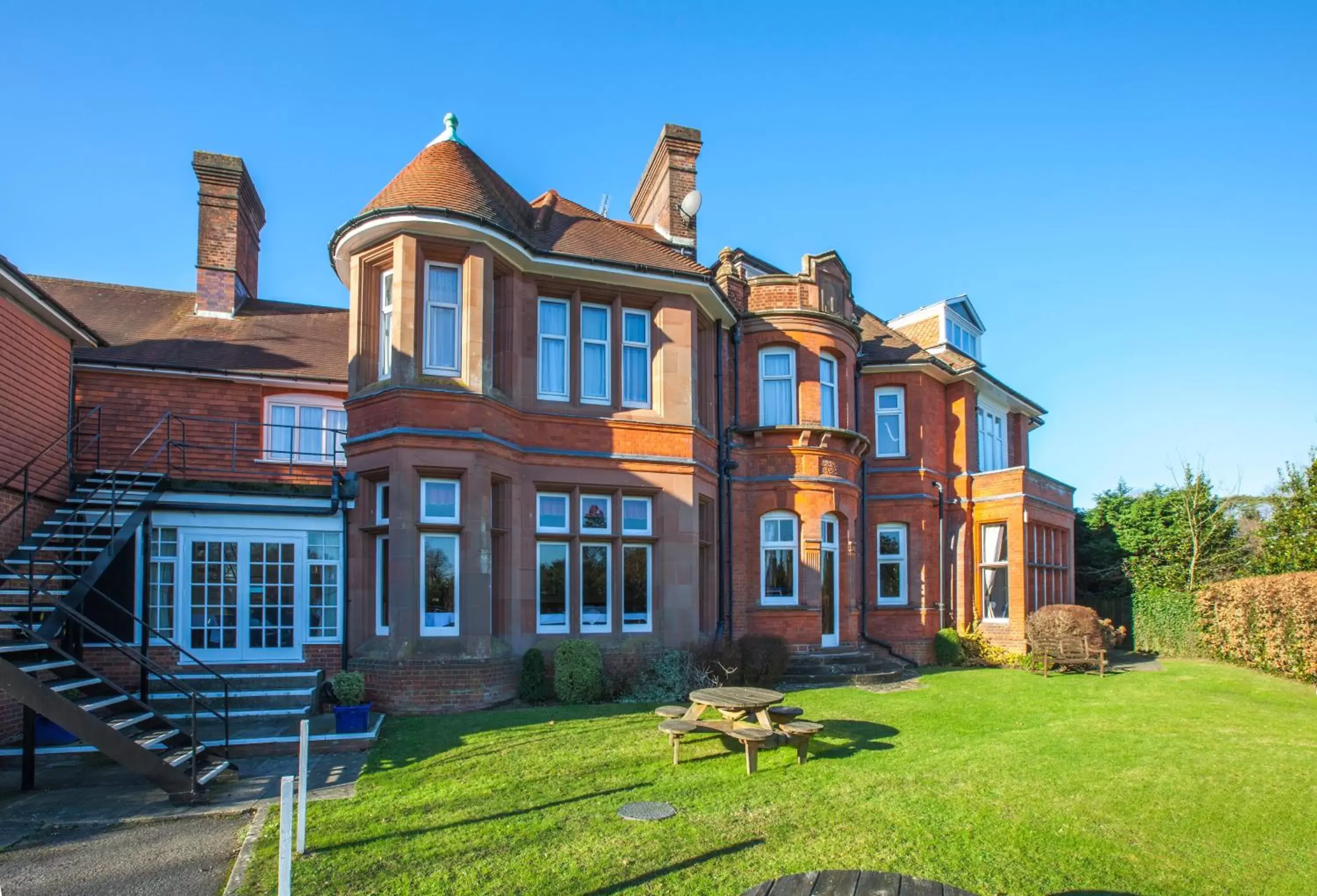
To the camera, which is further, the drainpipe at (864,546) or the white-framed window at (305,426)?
the drainpipe at (864,546)

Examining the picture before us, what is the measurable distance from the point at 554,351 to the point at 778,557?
6.57 meters

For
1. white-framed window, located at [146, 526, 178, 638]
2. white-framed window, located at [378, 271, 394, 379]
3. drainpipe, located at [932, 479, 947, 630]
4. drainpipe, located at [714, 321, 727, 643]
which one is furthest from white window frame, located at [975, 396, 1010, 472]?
white-framed window, located at [146, 526, 178, 638]

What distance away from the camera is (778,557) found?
1855 cm

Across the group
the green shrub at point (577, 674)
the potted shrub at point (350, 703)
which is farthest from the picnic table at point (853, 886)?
the green shrub at point (577, 674)

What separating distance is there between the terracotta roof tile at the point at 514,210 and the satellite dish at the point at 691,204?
0.93m

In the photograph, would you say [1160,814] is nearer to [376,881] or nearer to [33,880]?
[376,881]

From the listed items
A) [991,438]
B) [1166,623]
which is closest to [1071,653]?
[991,438]

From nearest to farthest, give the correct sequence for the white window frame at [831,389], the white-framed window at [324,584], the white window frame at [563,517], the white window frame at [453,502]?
the white window frame at [453,502] < the white-framed window at [324,584] < the white window frame at [563,517] < the white window frame at [831,389]

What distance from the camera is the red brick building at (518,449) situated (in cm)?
1386

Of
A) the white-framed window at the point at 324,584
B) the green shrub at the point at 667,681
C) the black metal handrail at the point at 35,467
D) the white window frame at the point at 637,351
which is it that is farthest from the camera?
the white window frame at the point at 637,351

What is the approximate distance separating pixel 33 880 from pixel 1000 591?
20.9 metres

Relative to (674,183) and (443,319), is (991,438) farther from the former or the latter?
(443,319)

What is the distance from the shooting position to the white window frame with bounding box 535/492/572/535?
1529 cm

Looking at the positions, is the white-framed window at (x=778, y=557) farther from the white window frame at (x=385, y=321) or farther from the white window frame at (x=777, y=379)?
the white window frame at (x=385, y=321)
